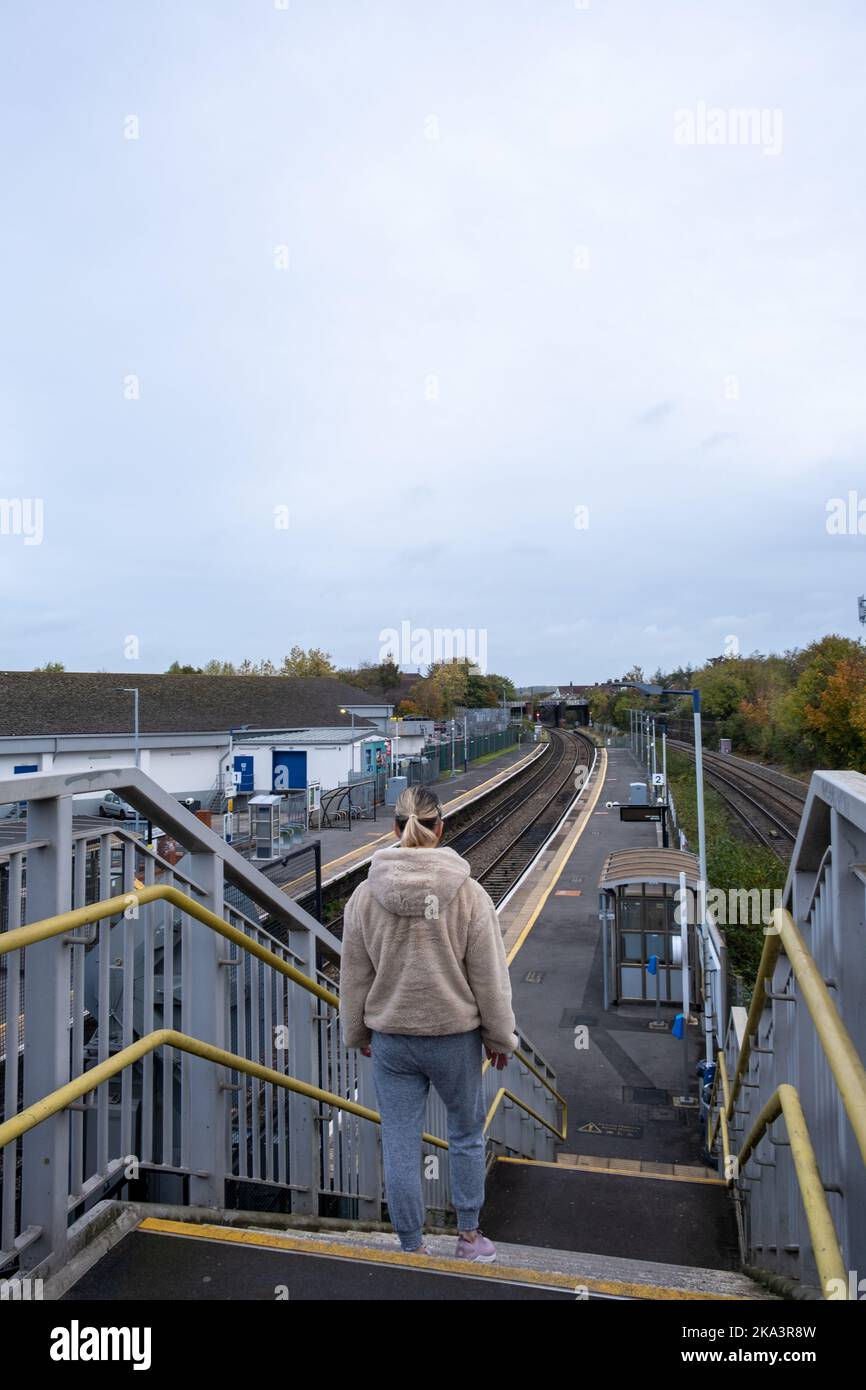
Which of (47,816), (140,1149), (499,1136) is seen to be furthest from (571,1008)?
(47,816)

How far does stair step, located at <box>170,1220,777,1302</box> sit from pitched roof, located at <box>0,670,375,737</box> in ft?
119

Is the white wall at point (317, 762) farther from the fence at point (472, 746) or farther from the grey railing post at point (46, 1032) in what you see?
the grey railing post at point (46, 1032)

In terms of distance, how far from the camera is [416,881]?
2729mm

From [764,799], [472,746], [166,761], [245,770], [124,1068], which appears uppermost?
[124,1068]

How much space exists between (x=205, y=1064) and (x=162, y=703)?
4725 cm

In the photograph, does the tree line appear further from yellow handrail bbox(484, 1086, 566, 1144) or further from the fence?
yellow handrail bbox(484, 1086, 566, 1144)

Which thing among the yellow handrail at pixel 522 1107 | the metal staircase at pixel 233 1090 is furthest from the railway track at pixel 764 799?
the metal staircase at pixel 233 1090

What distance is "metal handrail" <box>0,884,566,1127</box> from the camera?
214 centimetres

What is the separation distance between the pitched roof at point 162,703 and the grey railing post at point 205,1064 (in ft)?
119

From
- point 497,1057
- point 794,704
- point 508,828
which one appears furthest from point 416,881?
point 794,704

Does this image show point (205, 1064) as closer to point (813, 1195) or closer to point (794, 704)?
point (813, 1195)

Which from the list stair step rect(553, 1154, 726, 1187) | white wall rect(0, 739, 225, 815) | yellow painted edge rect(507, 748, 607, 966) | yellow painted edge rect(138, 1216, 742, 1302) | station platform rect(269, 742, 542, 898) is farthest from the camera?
white wall rect(0, 739, 225, 815)

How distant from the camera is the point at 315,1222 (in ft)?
12.2

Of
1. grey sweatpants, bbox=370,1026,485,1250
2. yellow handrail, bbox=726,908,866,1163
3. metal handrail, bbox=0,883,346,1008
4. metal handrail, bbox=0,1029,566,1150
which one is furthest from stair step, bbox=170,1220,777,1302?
metal handrail, bbox=0,883,346,1008
